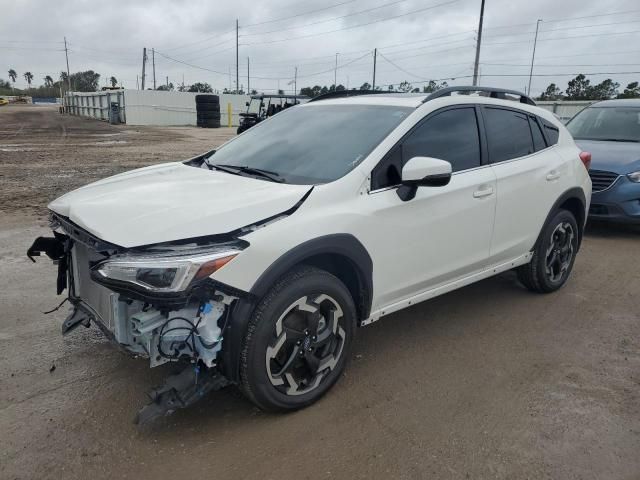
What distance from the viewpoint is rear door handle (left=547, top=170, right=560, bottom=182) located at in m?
4.54

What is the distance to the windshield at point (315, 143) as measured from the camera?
3.29 metres

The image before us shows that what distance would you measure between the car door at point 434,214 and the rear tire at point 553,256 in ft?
3.00

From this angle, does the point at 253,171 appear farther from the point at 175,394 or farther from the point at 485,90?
the point at 485,90

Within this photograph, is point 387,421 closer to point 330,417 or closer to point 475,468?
point 330,417

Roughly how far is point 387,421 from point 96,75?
12404 centimetres

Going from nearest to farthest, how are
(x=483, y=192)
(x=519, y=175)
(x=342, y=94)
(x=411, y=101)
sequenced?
(x=411, y=101)
(x=483, y=192)
(x=519, y=175)
(x=342, y=94)

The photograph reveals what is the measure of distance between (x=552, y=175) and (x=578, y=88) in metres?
54.6

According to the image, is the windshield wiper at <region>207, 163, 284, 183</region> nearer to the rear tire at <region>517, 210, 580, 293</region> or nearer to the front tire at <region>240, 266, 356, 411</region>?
the front tire at <region>240, 266, 356, 411</region>

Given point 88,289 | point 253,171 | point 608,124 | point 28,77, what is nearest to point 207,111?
point 608,124

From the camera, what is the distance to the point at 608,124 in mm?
8195

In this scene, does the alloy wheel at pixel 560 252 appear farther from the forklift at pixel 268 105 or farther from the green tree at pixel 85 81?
the green tree at pixel 85 81

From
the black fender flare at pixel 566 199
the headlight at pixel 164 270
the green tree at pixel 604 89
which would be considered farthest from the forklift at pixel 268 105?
the green tree at pixel 604 89

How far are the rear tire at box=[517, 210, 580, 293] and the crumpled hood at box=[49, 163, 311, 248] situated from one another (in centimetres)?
269

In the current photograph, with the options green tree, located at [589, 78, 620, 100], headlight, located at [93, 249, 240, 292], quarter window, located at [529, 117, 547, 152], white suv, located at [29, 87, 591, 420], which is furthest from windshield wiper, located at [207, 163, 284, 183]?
green tree, located at [589, 78, 620, 100]
